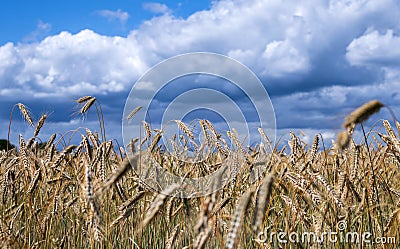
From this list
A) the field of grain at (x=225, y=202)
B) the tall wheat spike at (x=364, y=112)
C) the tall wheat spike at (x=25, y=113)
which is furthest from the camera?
the tall wheat spike at (x=25, y=113)

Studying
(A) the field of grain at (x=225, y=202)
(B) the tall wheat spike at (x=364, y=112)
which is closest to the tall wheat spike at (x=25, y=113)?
(A) the field of grain at (x=225, y=202)

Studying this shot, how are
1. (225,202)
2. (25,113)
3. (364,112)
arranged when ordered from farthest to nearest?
1. (25,113)
2. (225,202)
3. (364,112)

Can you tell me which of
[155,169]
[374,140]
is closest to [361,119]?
[155,169]

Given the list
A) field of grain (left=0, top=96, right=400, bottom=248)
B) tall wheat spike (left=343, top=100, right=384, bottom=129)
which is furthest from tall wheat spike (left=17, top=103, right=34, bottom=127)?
tall wheat spike (left=343, top=100, right=384, bottom=129)

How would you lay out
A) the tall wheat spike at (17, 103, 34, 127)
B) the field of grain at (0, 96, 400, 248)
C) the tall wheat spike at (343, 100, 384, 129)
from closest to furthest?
1. the tall wheat spike at (343, 100, 384, 129)
2. the field of grain at (0, 96, 400, 248)
3. the tall wheat spike at (17, 103, 34, 127)

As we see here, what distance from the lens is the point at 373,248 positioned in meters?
3.90

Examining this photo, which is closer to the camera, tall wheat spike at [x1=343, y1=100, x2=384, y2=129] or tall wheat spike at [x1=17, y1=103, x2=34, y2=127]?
tall wheat spike at [x1=343, y1=100, x2=384, y2=129]

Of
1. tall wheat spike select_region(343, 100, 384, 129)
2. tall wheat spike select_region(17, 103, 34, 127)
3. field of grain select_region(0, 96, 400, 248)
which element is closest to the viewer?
tall wheat spike select_region(343, 100, 384, 129)

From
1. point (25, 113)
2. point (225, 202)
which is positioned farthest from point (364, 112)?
point (25, 113)

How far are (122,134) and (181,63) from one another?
2.92ft

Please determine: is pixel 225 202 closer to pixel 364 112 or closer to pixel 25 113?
pixel 364 112

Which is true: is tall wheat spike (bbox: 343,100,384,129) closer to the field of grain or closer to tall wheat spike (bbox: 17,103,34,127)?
the field of grain

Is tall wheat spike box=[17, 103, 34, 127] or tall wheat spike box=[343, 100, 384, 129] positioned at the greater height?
tall wheat spike box=[17, 103, 34, 127]

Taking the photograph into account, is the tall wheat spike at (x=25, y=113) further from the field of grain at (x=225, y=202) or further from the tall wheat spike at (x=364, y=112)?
the tall wheat spike at (x=364, y=112)
